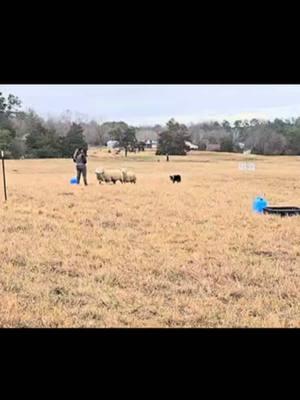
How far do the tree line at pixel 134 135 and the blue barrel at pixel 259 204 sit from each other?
0.87ft

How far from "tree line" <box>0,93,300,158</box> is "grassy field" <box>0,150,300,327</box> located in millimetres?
68

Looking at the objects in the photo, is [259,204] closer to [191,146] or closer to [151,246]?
[191,146]

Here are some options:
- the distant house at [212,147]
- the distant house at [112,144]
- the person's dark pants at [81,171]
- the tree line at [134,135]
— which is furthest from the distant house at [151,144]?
the person's dark pants at [81,171]

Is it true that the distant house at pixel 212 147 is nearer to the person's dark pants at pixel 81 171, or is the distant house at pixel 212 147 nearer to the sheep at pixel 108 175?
the sheep at pixel 108 175

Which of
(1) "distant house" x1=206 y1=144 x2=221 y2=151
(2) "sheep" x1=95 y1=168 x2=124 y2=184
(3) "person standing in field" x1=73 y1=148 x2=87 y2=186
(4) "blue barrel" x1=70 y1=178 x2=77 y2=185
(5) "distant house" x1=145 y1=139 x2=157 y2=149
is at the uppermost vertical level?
(5) "distant house" x1=145 y1=139 x2=157 y2=149

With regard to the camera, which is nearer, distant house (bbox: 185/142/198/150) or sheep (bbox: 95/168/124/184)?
distant house (bbox: 185/142/198/150)

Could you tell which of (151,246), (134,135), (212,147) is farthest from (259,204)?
(134,135)

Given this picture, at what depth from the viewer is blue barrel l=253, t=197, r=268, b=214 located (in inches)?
120

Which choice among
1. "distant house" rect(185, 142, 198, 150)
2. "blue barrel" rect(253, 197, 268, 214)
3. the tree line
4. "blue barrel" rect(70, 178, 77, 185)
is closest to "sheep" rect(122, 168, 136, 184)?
the tree line

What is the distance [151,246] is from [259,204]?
0.67m

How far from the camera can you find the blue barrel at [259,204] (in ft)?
9.96

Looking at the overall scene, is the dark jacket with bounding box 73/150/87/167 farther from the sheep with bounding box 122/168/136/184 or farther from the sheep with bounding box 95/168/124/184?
the sheep with bounding box 122/168/136/184

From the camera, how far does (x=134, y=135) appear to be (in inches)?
117
